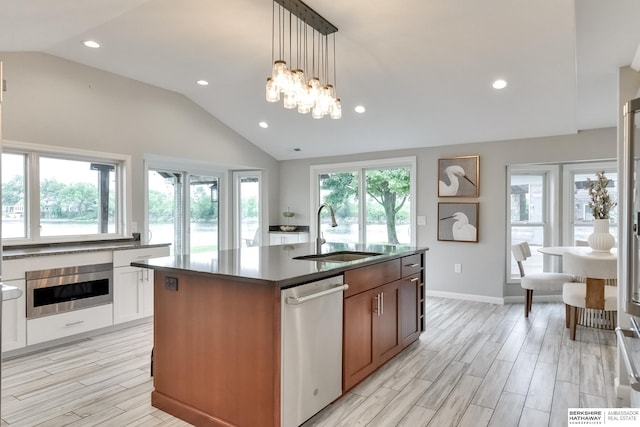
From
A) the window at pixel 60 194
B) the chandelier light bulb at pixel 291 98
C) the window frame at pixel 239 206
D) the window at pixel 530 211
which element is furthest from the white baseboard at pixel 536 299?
the window at pixel 60 194

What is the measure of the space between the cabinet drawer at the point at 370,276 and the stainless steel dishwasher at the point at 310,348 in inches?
4.7

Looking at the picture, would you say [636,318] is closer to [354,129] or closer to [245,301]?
[245,301]

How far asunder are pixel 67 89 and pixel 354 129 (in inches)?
135

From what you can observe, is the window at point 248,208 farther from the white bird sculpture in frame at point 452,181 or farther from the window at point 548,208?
the window at point 548,208

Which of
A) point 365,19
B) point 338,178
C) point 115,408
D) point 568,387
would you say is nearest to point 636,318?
point 568,387

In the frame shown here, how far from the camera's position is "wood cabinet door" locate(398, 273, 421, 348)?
132 inches

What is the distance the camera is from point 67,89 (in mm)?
4023

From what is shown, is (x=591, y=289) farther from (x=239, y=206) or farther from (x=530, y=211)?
(x=239, y=206)

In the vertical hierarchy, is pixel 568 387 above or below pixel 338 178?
below

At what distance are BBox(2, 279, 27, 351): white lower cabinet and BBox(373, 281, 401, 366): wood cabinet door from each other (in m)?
2.98

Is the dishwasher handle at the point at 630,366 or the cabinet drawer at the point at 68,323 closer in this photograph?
the dishwasher handle at the point at 630,366

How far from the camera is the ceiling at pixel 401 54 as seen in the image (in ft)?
9.32

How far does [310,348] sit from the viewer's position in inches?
89.5

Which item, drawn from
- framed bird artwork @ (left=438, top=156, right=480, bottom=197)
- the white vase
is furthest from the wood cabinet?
framed bird artwork @ (left=438, top=156, right=480, bottom=197)
